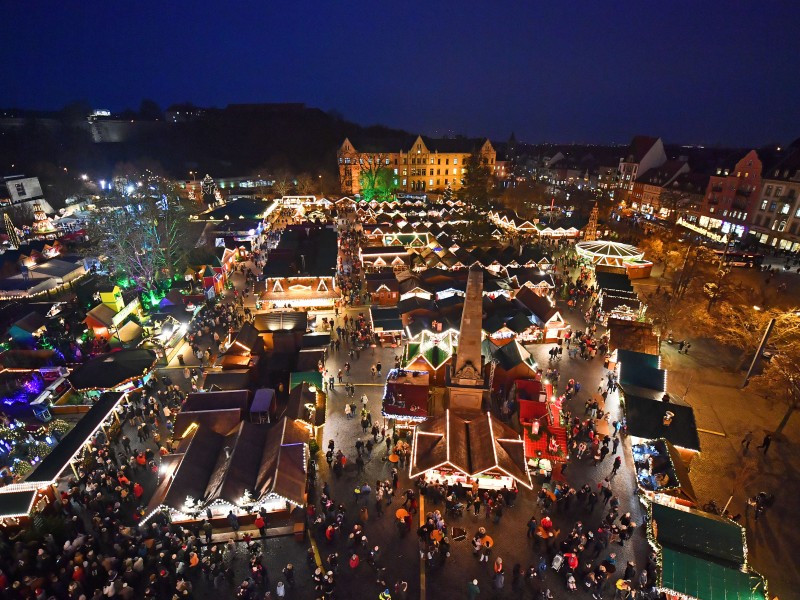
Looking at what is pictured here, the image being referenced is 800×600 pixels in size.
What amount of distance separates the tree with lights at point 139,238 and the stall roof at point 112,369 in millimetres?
10407

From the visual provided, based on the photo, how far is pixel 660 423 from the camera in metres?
13.4

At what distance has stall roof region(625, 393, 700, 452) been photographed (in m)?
13.0

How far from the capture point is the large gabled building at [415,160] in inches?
2581

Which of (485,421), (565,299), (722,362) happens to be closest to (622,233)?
(565,299)

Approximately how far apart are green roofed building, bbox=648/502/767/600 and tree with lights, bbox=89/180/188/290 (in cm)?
2908

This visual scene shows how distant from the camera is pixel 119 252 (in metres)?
26.8

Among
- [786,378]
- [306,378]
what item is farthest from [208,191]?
[786,378]

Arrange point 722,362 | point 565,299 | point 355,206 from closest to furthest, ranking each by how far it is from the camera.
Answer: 1. point 722,362
2. point 565,299
3. point 355,206

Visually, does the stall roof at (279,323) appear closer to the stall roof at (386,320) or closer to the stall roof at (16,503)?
the stall roof at (386,320)

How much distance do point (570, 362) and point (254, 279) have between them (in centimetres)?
2255

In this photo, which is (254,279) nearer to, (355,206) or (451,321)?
(451,321)

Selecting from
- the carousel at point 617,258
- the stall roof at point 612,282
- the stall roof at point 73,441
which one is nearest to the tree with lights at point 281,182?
the carousel at point 617,258

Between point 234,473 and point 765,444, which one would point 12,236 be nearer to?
point 234,473

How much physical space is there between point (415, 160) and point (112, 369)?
5850cm
